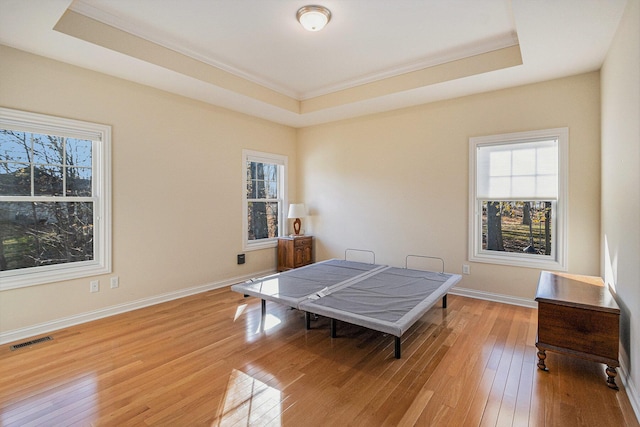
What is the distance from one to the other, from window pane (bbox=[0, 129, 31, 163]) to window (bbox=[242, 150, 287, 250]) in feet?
8.41

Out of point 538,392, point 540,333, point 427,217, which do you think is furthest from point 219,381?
point 427,217

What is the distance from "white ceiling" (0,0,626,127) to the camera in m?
2.61

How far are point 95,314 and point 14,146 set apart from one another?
1.85m

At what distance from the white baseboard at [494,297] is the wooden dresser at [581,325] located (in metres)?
1.32

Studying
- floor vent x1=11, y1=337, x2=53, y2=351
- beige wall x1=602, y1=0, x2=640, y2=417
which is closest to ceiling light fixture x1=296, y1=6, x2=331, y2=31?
beige wall x1=602, y1=0, x2=640, y2=417

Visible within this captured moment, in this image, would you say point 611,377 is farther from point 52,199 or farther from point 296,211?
point 52,199

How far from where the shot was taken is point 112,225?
3.58 metres

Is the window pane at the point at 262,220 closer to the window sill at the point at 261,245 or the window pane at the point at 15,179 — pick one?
the window sill at the point at 261,245

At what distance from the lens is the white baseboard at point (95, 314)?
297 centimetres

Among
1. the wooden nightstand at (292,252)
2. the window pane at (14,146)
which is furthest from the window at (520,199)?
the window pane at (14,146)

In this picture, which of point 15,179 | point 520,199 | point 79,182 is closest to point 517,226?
point 520,199

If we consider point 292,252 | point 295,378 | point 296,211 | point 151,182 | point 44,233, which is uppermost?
point 151,182

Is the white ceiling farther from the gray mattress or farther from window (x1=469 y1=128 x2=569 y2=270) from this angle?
the gray mattress

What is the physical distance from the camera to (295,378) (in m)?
2.31
